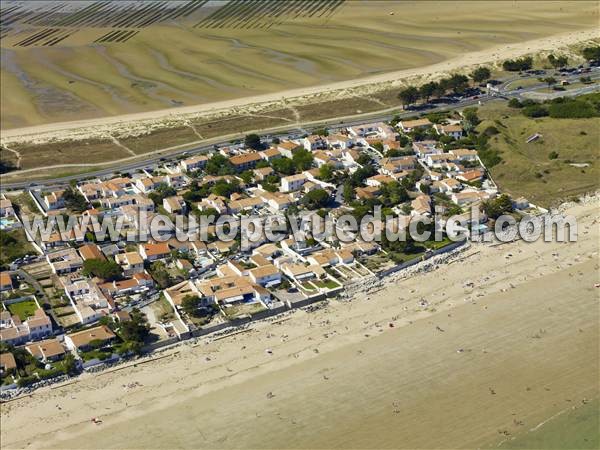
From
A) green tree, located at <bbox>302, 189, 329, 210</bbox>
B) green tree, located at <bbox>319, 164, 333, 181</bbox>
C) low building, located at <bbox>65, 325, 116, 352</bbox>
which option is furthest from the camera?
green tree, located at <bbox>319, 164, 333, 181</bbox>

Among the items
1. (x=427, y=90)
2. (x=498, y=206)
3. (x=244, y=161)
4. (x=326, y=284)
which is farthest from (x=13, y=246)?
(x=427, y=90)

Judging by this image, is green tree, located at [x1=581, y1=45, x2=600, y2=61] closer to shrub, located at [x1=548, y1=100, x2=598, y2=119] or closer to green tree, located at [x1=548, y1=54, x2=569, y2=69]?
green tree, located at [x1=548, y1=54, x2=569, y2=69]

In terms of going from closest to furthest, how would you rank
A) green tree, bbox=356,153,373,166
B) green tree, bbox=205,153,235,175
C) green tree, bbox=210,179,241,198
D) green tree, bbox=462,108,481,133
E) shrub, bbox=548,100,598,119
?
green tree, bbox=210,179,241,198 < green tree, bbox=205,153,235,175 < green tree, bbox=356,153,373,166 < shrub, bbox=548,100,598,119 < green tree, bbox=462,108,481,133

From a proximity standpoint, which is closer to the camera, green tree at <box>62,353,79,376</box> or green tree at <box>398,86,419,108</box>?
green tree at <box>62,353,79,376</box>

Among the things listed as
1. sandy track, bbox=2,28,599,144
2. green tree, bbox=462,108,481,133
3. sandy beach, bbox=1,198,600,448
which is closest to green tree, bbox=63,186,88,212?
sandy track, bbox=2,28,599,144

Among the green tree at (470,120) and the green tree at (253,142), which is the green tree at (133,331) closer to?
the green tree at (253,142)
